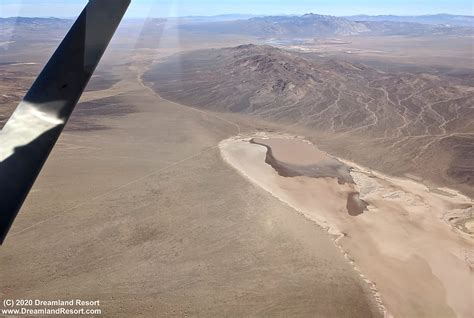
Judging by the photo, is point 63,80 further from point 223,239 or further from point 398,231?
point 398,231

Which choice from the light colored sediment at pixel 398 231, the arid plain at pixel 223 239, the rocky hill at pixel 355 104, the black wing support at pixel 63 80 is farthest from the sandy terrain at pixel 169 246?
the rocky hill at pixel 355 104

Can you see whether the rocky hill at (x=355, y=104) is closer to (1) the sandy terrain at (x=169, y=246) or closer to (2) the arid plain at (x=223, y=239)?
(2) the arid plain at (x=223, y=239)

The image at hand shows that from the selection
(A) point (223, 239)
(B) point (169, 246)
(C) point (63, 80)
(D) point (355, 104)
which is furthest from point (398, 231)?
(D) point (355, 104)

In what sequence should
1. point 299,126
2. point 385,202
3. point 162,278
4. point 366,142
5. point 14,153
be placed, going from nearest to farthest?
point 14,153, point 162,278, point 385,202, point 366,142, point 299,126

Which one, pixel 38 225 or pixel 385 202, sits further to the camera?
pixel 385 202

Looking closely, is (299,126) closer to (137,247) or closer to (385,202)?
(385,202)

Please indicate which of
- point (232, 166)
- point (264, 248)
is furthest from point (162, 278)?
point (232, 166)

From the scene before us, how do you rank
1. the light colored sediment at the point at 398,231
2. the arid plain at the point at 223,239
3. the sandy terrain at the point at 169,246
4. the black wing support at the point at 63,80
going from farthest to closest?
the light colored sediment at the point at 398,231
the arid plain at the point at 223,239
the sandy terrain at the point at 169,246
the black wing support at the point at 63,80
